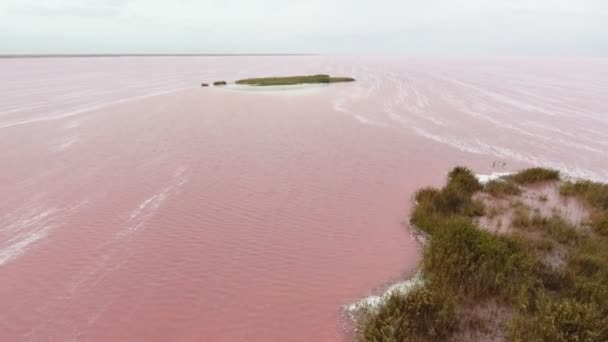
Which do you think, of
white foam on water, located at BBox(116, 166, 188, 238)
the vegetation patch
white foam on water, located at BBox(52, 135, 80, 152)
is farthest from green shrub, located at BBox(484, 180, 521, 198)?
white foam on water, located at BBox(52, 135, 80, 152)

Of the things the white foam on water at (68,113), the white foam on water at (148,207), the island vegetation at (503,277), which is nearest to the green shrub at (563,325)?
the island vegetation at (503,277)

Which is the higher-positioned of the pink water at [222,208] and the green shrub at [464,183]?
the green shrub at [464,183]

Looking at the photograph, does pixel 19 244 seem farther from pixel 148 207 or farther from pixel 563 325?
pixel 563 325

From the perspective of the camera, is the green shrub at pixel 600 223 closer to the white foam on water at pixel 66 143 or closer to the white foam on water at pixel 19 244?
the white foam on water at pixel 19 244

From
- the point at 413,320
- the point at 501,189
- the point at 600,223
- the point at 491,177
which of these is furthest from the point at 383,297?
the point at 491,177

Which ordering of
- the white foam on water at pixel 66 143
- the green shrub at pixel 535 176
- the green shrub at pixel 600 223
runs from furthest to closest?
the white foam on water at pixel 66 143 → the green shrub at pixel 535 176 → the green shrub at pixel 600 223

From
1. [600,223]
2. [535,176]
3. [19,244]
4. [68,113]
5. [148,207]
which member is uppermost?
[535,176]
